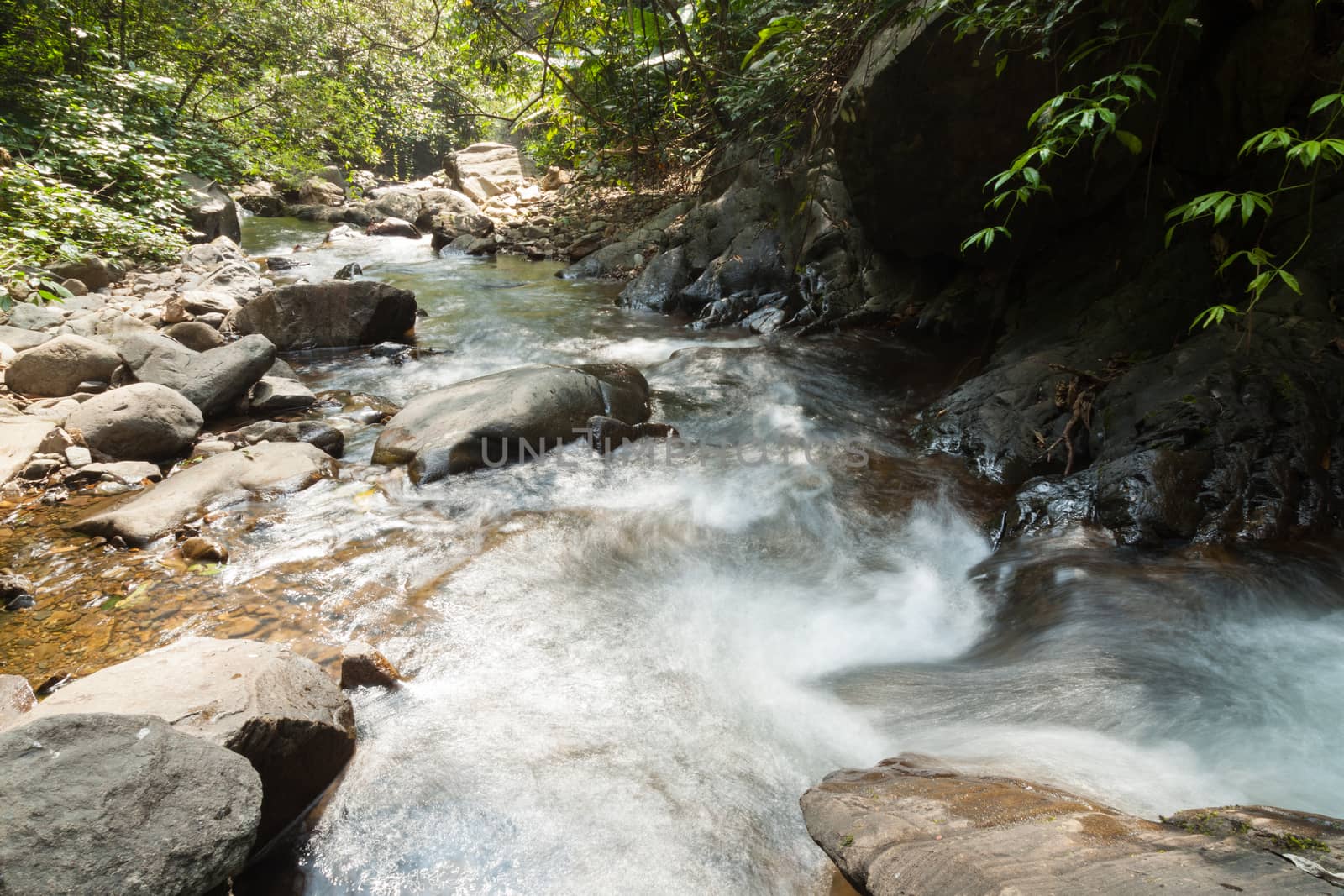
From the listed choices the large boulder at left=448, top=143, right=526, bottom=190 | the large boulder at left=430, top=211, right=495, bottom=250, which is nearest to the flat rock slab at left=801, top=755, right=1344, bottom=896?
the large boulder at left=430, top=211, right=495, bottom=250

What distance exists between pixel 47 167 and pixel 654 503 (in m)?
8.67

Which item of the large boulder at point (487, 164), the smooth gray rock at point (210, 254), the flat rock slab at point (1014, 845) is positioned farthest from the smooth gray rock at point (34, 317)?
the large boulder at point (487, 164)

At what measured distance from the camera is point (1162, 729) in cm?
223

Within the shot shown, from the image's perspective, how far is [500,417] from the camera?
4891mm

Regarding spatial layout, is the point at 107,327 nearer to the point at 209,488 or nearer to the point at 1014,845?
the point at 209,488

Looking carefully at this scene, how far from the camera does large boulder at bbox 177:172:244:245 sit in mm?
11203

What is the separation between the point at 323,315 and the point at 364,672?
238 inches

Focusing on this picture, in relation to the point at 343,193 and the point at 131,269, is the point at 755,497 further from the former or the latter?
the point at 343,193

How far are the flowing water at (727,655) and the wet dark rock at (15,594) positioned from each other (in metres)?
0.78

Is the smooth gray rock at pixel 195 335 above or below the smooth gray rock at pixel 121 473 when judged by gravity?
above

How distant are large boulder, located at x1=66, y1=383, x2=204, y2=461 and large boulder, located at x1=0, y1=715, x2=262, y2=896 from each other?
11.9ft

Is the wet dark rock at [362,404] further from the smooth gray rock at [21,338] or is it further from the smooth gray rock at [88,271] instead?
the smooth gray rock at [88,271]

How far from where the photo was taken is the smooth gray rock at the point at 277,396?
5.64 metres

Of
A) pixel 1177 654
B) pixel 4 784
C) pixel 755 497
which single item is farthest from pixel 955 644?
pixel 4 784
